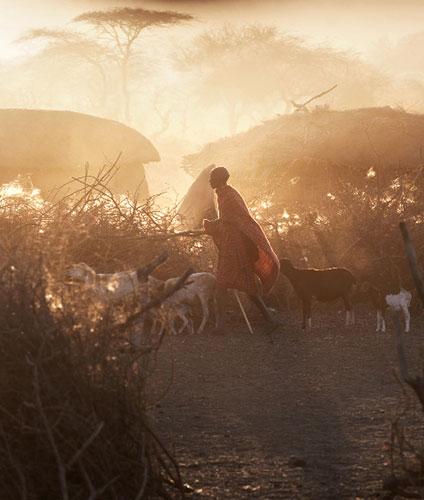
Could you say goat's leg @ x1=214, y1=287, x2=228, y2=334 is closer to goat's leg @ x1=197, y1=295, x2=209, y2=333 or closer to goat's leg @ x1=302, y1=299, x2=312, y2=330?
goat's leg @ x1=197, y1=295, x2=209, y2=333

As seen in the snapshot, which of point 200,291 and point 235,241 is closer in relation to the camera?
point 235,241

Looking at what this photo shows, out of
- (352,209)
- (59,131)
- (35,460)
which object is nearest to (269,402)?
(35,460)

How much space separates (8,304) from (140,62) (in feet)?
151

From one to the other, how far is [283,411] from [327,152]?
9634 millimetres

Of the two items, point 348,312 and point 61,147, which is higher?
point 61,147

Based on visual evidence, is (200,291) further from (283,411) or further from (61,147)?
(61,147)

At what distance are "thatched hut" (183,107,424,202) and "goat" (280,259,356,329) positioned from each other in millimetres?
4869

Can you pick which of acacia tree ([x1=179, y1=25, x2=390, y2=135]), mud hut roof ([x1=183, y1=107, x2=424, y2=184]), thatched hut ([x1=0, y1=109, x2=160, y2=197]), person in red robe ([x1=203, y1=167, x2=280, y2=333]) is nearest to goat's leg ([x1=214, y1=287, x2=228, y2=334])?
person in red robe ([x1=203, y1=167, x2=280, y2=333])

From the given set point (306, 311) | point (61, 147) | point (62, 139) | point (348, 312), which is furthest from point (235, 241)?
point (62, 139)

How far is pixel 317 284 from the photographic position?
30.3 ft

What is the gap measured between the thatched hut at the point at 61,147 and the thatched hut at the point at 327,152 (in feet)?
16.5

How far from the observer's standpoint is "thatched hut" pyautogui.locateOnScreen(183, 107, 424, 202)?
47.9ft

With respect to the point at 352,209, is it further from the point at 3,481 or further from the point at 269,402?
the point at 3,481

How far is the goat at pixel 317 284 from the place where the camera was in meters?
9.25
